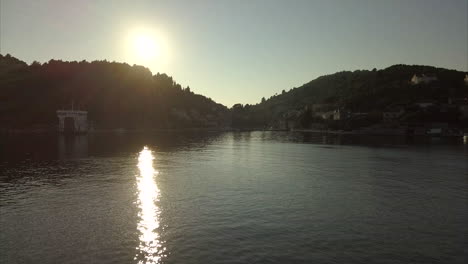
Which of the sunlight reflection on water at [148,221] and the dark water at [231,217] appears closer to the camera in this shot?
the sunlight reflection on water at [148,221]

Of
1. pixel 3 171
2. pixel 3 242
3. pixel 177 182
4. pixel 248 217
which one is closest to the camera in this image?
pixel 3 242

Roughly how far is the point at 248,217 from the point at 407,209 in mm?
16496

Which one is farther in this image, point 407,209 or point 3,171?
point 3,171

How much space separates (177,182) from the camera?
45.8m

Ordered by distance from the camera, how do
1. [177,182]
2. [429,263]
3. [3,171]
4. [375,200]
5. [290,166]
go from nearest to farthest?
[429,263] → [375,200] → [177,182] → [3,171] → [290,166]

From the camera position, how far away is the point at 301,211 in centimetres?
3092

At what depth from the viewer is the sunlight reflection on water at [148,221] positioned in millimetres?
20386

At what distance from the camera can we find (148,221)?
27391 millimetres

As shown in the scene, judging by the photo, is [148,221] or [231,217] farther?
[231,217]

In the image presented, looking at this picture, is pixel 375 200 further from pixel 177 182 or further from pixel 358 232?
pixel 177 182

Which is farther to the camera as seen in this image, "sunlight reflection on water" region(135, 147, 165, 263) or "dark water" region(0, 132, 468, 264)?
"dark water" region(0, 132, 468, 264)

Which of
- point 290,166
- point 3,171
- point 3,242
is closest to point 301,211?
point 3,242

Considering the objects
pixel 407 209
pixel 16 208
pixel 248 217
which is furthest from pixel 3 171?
pixel 407 209

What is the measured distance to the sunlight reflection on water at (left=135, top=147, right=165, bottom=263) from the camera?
20386 millimetres
